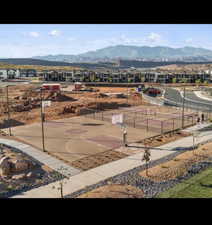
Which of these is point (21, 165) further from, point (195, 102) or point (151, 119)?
point (195, 102)

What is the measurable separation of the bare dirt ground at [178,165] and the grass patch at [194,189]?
1305mm

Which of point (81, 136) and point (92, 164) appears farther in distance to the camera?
point (81, 136)

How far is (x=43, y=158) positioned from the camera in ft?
67.9

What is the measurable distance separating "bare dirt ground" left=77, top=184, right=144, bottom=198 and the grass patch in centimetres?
135

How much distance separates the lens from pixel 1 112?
4281 cm

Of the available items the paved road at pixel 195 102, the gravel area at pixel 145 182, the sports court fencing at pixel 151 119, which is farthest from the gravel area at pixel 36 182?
Result: the paved road at pixel 195 102

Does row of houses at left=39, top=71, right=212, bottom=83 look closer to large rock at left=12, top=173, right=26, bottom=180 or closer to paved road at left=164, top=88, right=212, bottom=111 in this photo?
paved road at left=164, top=88, right=212, bottom=111

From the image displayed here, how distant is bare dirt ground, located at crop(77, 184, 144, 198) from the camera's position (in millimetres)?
13945

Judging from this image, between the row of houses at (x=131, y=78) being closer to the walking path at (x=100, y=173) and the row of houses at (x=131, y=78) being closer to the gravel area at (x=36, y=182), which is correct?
the walking path at (x=100, y=173)

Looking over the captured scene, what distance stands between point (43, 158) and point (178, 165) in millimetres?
10767

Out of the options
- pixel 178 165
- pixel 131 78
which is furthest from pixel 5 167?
pixel 131 78
